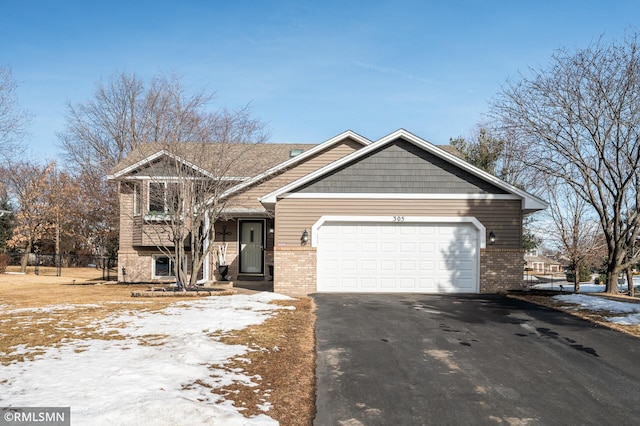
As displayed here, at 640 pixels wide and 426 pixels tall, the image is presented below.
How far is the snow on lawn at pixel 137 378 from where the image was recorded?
5027 mm

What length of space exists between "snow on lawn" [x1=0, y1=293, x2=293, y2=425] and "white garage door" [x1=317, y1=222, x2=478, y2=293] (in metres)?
6.77

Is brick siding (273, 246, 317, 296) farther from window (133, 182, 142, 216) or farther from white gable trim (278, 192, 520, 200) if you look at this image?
window (133, 182, 142, 216)

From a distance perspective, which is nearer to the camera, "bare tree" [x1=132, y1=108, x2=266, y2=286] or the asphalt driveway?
the asphalt driveway

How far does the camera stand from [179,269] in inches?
596

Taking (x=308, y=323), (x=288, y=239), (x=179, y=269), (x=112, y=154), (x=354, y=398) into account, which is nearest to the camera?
(x=354, y=398)

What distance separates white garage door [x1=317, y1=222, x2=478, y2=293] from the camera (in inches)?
636

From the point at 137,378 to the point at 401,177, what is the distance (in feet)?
38.9

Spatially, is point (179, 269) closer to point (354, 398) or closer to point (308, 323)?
point (308, 323)

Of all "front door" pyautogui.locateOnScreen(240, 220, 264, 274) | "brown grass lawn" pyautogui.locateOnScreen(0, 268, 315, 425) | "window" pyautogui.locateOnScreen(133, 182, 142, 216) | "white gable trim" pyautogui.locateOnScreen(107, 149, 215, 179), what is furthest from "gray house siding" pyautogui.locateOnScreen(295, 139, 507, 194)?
"window" pyautogui.locateOnScreen(133, 182, 142, 216)

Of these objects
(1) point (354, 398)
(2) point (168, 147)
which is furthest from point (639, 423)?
(2) point (168, 147)

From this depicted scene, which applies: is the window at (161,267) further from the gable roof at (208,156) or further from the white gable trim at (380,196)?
the white gable trim at (380,196)

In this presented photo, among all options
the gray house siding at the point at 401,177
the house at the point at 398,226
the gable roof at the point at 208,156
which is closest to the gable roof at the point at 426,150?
the house at the point at 398,226

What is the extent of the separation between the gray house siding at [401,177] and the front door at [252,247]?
5.17m

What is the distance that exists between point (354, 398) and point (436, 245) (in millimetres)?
10805
